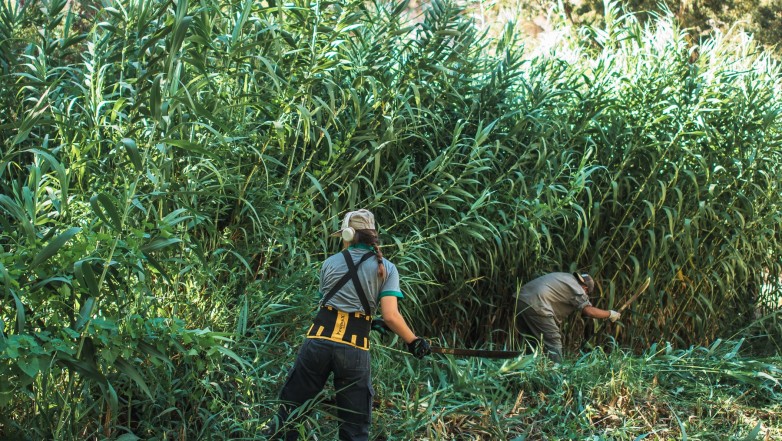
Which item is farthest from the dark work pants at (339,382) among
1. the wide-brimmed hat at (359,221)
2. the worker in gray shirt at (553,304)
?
the worker in gray shirt at (553,304)

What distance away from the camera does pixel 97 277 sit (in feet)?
11.6

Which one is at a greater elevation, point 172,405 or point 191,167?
point 191,167

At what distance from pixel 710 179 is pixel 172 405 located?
4.87m

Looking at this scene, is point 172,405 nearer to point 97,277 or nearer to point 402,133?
point 97,277

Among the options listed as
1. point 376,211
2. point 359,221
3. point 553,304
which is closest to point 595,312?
point 553,304

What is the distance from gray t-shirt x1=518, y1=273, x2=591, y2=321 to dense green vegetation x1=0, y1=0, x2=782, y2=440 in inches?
6.2

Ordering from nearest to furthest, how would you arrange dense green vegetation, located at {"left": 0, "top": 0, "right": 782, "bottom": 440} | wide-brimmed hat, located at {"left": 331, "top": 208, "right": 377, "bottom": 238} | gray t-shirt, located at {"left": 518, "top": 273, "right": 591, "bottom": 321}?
1. dense green vegetation, located at {"left": 0, "top": 0, "right": 782, "bottom": 440}
2. wide-brimmed hat, located at {"left": 331, "top": 208, "right": 377, "bottom": 238}
3. gray t-shirt, located at {"left": 518, "top": 273, "right": 591, "bottom": 321}

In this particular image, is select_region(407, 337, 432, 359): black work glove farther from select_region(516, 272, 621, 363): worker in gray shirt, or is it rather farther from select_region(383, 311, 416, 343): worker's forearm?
select_region(516, 272, 621, 363): worker in gray shirt

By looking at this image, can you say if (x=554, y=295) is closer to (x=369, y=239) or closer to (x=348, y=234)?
(x=369, y=239)

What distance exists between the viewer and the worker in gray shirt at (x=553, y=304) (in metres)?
6.42

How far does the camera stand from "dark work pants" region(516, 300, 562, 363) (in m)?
6.49

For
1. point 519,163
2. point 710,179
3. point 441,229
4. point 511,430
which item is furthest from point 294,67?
point 710,179

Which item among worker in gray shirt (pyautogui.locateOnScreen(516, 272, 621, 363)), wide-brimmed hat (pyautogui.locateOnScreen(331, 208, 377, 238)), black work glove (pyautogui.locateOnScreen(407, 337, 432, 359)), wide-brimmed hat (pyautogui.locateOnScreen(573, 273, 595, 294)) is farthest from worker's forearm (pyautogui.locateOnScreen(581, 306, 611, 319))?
wide-brimmed hat (pyautogui.locateOnScreen(331, 208, 377, 238))

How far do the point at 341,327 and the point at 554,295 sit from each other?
2.65 meters
